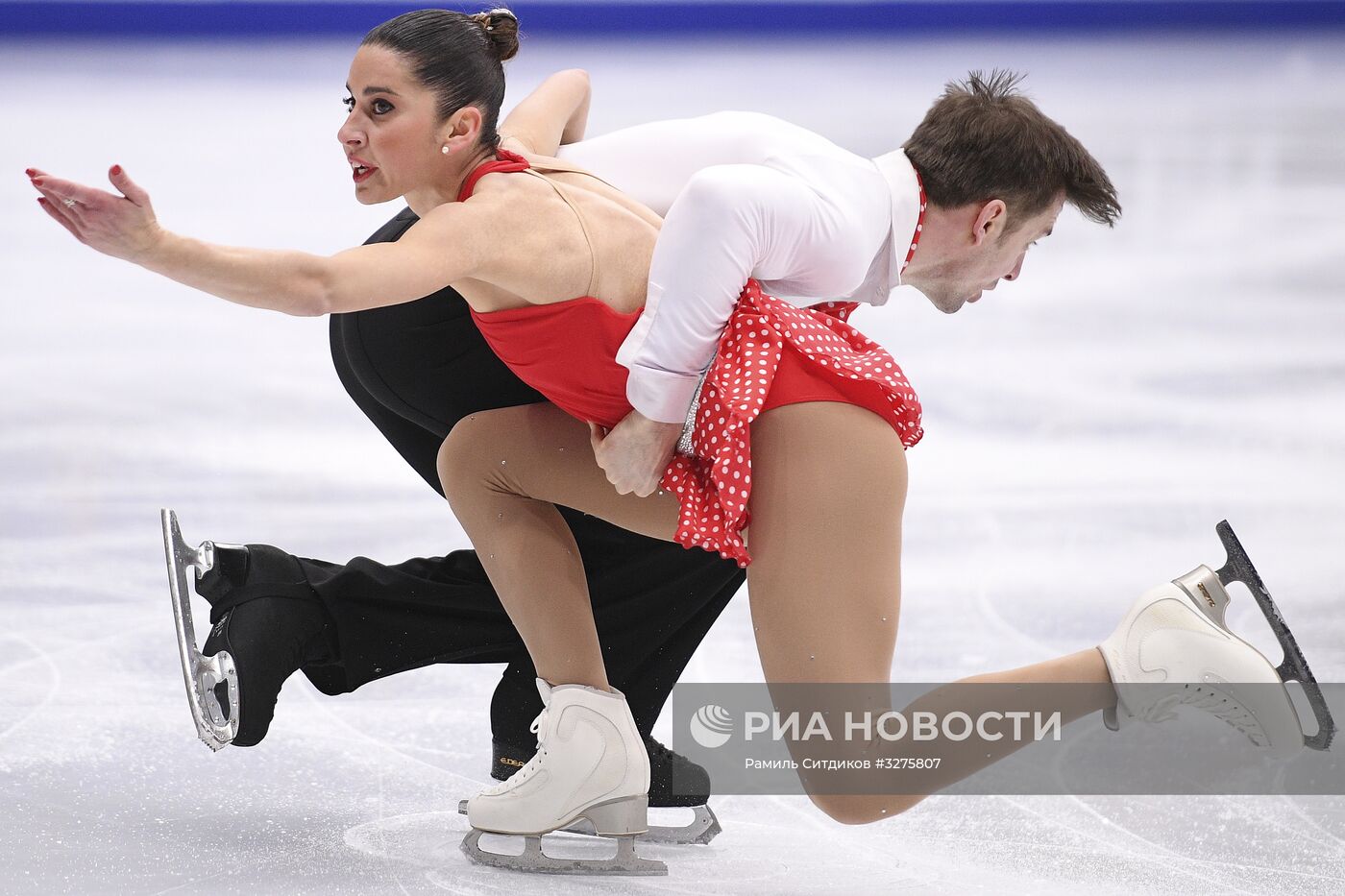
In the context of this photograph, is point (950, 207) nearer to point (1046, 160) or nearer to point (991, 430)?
point (1046, 160)

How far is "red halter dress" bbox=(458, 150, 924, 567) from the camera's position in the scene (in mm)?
1889

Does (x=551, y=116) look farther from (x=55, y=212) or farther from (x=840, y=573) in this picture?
(x=55, y=212)

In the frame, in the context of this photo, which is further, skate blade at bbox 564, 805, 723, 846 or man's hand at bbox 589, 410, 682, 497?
skate blade at bbox 564, 805, 723, 846

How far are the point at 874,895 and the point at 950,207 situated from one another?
0.93 metres

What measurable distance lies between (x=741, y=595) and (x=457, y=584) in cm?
92

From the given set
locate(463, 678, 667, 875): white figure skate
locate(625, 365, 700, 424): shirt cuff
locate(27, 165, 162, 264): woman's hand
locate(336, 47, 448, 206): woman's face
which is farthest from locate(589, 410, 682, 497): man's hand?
locate(27, 165, 162, 264): woman's hand

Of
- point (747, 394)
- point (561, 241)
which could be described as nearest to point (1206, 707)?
point (747, 394)

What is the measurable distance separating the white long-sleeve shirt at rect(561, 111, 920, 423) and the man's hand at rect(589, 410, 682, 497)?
0.02 metres

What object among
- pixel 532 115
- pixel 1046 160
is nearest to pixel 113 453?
pixel 532 115

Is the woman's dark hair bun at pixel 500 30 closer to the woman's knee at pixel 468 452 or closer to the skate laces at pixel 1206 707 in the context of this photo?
the woman's knee at pixel 468 452

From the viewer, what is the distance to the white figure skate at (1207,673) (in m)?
1.93

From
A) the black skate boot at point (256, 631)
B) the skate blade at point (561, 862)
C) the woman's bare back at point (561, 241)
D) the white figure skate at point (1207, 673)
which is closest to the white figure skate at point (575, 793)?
the skate blade at point (561, 862)

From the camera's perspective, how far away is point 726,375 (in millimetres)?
1906

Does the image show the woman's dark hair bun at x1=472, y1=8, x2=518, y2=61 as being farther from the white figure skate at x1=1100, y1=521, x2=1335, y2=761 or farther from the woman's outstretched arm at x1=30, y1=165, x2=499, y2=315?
the white figure skate at x1=1100, y1=521, x2=1335, y2=761
